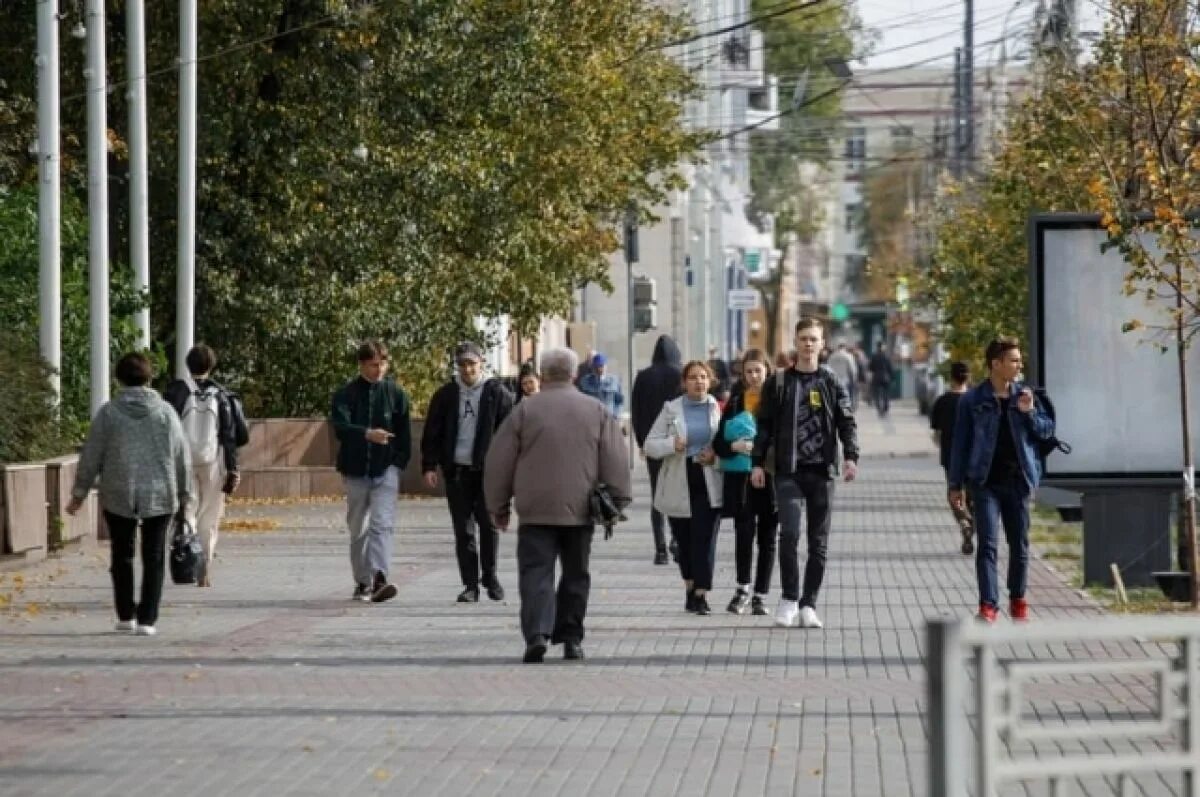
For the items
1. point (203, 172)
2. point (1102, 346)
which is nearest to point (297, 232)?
point (203, 172)

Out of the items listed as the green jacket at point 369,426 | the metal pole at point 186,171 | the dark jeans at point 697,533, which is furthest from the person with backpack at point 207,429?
the metal pole at point 186,171

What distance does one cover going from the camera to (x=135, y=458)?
1622cm

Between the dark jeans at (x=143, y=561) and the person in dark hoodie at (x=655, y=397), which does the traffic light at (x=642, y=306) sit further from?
the dark jeans at (x=143, y=561)

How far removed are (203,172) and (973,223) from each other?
443 inches

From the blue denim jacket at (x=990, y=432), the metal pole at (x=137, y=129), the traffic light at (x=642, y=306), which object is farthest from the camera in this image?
the traffic light at (x=642, y=306)

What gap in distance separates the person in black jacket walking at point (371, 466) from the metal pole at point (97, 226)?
8.00 metres

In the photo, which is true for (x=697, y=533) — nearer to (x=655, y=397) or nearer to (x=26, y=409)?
(x=655, y=397)

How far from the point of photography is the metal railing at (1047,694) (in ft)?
21.6

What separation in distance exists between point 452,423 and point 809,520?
312cm

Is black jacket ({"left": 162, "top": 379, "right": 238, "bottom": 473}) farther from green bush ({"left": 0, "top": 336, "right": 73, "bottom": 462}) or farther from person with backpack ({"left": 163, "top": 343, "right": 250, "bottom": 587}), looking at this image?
green bush ({"left": 0, "top": 336, "right": 73, "bottom": 462})

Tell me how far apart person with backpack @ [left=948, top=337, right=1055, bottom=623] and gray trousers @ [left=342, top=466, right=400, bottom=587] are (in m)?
3.73

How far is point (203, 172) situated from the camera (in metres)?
32.8

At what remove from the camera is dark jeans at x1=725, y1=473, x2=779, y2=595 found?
1769 cm

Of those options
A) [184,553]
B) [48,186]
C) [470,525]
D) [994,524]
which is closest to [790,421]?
[994,524]
